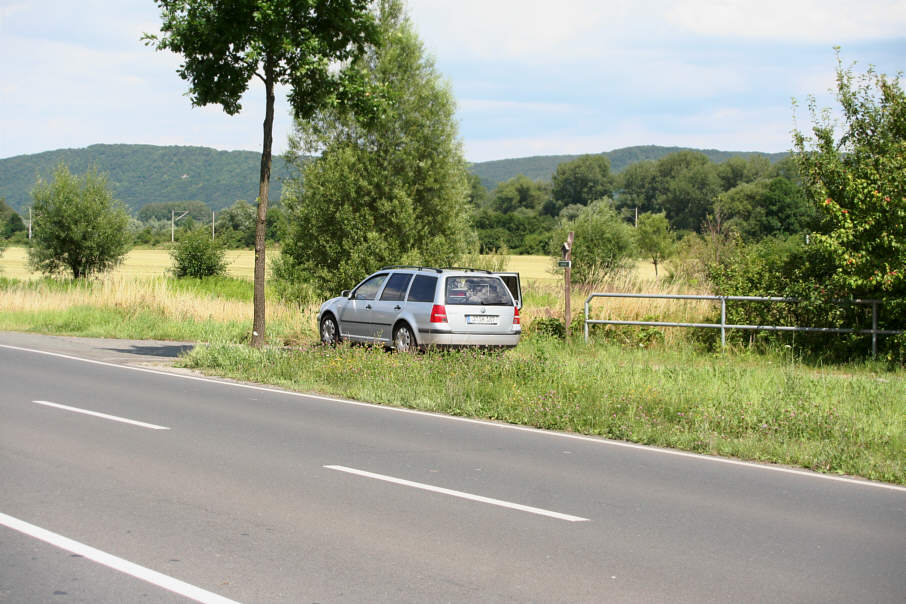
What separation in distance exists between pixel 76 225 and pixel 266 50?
29962mm

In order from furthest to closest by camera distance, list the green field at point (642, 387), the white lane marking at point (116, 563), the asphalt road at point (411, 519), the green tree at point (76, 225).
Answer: the green tree at point (76, 225), the green field at point (642, 387), the asphalt road at point (411, 519), the white lane marking at point (116, 563)

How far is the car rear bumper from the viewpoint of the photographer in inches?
647

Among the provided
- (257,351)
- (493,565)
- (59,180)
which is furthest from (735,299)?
(59,180)

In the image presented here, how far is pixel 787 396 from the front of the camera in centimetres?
1136

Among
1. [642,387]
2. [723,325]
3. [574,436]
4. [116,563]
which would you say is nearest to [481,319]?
[723,325]

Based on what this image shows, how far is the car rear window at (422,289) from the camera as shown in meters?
16.7

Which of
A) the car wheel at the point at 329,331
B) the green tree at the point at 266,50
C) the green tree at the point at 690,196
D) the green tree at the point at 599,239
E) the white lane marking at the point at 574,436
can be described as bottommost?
the white lane marking at the point at 574,436

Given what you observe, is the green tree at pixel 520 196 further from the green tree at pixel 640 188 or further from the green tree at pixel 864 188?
the green tree at pixel 864 188

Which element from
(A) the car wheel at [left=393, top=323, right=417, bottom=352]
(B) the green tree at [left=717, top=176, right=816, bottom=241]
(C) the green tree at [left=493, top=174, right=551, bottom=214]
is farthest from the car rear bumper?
(C) the green tree at [left=493, top=174, right=551, bottom=214]

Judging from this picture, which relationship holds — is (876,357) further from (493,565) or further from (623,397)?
(493,565)

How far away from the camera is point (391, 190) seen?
3731cm

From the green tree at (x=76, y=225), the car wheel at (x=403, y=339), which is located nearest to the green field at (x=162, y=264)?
the green tree at (x=76, y=225)

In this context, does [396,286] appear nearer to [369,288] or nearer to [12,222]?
[369,288]

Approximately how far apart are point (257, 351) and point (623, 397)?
7581 millimetres
